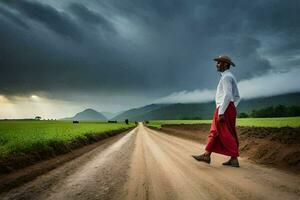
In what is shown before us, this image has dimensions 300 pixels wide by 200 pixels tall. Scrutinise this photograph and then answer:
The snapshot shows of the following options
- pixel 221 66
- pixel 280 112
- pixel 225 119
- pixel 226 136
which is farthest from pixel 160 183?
pixel 280 112

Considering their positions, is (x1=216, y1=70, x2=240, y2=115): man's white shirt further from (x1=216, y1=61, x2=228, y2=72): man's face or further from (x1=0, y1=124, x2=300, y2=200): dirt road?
(x1=0, y1=124, x2=300, y2=200): dirt road

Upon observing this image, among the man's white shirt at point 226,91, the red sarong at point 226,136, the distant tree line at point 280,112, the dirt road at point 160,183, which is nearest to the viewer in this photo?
the dirt road at point 160,183


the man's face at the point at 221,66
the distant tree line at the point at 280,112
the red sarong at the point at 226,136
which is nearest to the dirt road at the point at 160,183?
the red sarong at the point at 226,136

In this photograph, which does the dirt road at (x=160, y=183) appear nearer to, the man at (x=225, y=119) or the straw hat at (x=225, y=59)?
the man at (x=225, y=119)

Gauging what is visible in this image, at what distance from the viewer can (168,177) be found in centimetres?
663

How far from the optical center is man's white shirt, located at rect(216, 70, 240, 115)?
853cm

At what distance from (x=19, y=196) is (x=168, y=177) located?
2.86 m

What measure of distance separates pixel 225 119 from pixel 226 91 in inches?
28.7

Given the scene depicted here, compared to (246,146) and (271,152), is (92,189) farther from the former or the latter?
(246,146)

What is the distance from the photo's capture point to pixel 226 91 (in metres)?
8.59

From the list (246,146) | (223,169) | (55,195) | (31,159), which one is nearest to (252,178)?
(223,169)

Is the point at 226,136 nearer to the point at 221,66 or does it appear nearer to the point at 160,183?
the point at 221,66

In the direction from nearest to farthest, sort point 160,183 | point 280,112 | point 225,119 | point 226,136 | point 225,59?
1. point 160,183
2. point 226,136
3. point 225,119
4. point 225,59
5. point 280,112

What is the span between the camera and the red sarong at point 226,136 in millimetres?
8352
